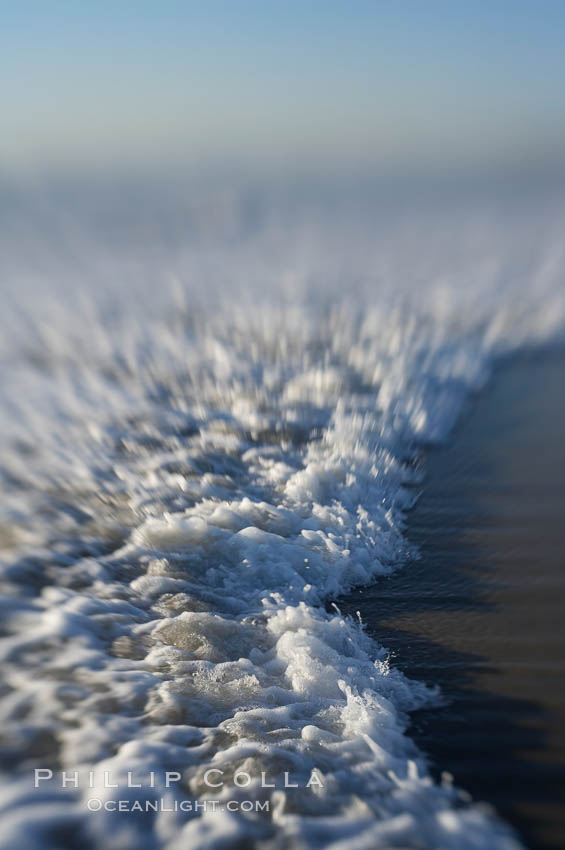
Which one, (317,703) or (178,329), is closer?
(317,703)

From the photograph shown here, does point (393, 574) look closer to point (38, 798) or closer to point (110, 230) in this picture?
point (38, 798)

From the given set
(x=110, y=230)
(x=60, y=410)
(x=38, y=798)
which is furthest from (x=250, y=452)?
(x=110, y=230)

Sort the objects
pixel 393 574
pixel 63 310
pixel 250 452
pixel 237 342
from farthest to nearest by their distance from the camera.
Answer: pixel 63 310, pixel 237 342, pixel 250 452, pixel 393 574

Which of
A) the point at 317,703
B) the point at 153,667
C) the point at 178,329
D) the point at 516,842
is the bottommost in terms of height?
the point at 516,842

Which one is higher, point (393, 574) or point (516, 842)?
point (393, 574)

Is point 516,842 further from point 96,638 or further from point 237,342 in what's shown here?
point 237,342

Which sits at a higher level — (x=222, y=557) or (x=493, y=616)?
(x=222, y=557)

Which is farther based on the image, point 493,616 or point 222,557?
point 222,557

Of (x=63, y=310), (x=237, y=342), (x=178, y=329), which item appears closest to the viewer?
(x=237, y=342)
